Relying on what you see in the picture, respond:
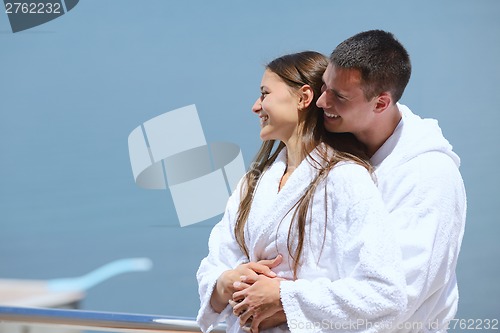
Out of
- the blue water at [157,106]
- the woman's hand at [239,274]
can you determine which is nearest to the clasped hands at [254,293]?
the woman's hand at [239,274]

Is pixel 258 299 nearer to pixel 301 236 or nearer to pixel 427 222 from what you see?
pixel 301 236

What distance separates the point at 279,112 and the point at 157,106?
58.0 inches

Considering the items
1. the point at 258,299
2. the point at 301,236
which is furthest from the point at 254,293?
the point at 301,236

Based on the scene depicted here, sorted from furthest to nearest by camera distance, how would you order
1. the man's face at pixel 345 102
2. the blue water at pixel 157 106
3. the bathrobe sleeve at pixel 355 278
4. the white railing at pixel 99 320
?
the blue water at pixel 157 106
the white railing at pixel 99 320
the man's face at pixel 345 102
the bathrobe sleeve at pixel 355 278

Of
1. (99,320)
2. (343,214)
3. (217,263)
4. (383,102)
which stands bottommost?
(99,320)

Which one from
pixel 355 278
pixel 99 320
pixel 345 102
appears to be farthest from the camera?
pixel 99 320

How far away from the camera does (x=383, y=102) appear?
1268mm

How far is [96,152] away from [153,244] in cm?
40

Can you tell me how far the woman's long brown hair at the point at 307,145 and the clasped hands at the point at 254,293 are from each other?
0.17ft

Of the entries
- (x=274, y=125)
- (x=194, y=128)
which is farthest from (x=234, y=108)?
(x=274, y=125)

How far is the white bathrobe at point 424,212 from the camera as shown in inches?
46.6

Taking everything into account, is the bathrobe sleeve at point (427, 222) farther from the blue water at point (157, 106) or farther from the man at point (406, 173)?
the blue water at point (157, 106)

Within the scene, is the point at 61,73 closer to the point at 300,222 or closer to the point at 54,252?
the point at 54,252

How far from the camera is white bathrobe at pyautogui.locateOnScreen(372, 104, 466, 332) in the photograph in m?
1.18
